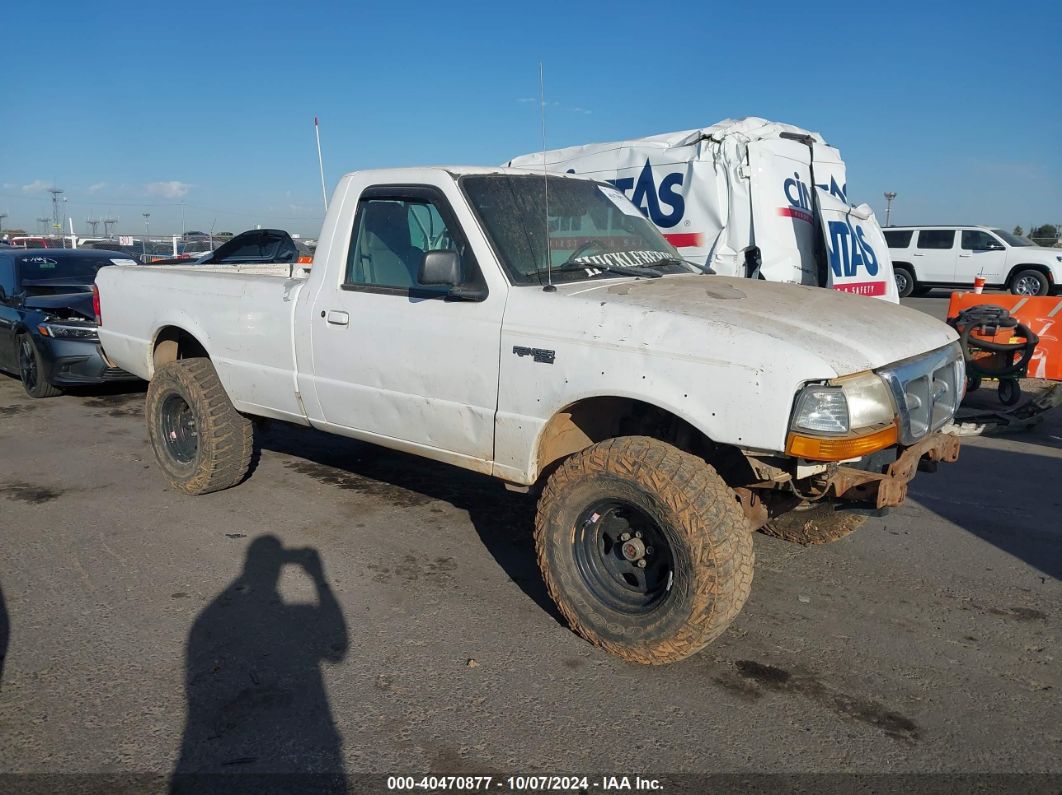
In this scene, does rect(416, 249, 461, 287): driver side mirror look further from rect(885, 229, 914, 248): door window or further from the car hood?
rect(885, 229, 914, 248): door window

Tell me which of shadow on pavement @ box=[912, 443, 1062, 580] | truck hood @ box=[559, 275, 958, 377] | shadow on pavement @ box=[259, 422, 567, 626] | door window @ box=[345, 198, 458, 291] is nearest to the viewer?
truck hood @ box=[559, 275, 958, 377]

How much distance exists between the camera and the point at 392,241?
436cm

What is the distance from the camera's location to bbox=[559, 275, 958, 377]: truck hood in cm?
303

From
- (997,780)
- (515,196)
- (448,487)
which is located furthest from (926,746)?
(448,487)

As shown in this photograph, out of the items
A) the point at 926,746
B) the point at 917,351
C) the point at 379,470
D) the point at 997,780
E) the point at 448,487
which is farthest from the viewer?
the point at 379,470

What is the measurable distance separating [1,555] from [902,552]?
500 centimetres

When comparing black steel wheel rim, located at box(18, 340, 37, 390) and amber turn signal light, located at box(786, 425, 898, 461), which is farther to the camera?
black steel wheel rim, located at box(18, 340, 37, 390)

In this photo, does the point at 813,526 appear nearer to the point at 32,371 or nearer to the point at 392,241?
the point at 392,241

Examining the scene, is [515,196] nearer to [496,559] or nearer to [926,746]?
[496,559]

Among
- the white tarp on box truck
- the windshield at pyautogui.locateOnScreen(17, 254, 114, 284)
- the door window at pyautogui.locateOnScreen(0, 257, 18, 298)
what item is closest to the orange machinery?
the white tarp on box truck

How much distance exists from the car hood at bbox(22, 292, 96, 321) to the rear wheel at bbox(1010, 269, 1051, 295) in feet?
65.6

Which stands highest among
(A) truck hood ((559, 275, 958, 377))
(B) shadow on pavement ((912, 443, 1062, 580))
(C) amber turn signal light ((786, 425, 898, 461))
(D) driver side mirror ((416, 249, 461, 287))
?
(D) driver side mirror ((416, 249, 461, 287))

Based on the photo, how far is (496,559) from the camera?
448cm

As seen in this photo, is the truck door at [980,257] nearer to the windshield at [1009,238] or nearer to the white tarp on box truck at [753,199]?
the windshield at [1009,238]
